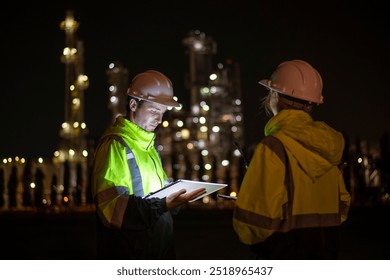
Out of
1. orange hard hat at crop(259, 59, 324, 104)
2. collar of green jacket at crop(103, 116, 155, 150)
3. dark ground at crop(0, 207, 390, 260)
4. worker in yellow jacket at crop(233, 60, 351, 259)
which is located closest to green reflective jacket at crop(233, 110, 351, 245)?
worker in yellow jacket at crop(233, 60, 351, 259)

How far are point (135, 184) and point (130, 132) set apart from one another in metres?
0.33

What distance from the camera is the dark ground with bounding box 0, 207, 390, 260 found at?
28.6 feet

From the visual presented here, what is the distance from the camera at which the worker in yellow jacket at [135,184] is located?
3250 millimetres

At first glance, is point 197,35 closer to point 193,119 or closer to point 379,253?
point 193,119

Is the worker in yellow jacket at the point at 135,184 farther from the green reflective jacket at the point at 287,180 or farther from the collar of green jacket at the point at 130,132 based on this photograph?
the green reflective jacket at the point at 287,180

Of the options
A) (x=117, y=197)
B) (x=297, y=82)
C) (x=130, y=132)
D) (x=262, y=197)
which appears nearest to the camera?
(x=262, y=197)

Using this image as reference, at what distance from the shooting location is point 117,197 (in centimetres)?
324

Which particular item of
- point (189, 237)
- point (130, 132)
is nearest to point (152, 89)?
point (130, 132)

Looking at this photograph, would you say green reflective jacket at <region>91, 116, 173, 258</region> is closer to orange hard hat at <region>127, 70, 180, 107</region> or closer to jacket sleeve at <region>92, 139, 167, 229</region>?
jacket sleeve at <region>92, 139, 167, 229</region>

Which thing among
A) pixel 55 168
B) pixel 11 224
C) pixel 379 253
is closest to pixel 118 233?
pixel 379 253

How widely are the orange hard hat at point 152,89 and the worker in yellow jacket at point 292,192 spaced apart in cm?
94

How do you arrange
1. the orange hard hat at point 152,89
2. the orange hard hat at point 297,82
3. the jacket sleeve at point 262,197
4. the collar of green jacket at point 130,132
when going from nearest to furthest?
the jacket sleeve at point 262,197 → the orange hard hat at point 297,82 → the collar of green jacket at point 130,132 → the orange hard hat at point 152,89

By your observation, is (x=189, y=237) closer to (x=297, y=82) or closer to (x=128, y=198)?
(x=128, y=198)

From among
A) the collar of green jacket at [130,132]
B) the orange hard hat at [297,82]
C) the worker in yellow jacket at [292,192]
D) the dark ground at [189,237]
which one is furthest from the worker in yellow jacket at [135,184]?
the dark ground at [189,237]
